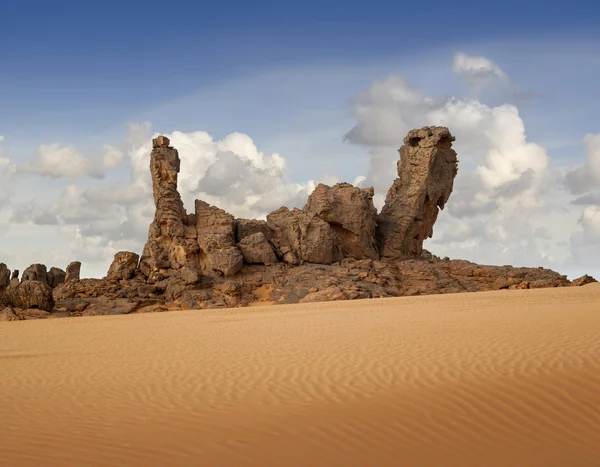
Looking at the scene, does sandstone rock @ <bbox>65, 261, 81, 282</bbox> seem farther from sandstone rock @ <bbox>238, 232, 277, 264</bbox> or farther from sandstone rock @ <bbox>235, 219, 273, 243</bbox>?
sandstone rock @ <bbox>238, 232, 277, 264</bbox>

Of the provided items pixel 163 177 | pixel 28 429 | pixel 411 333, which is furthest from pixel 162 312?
pixel 28 429

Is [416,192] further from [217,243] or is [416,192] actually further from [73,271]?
[73,271]

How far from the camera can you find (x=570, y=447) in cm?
764

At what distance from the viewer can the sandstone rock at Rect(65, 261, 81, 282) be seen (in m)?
35.9

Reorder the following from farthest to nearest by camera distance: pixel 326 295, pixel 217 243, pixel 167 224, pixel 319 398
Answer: pixel 167 224 → pixel 217 243 → pixel 326 295 → pixel 319 398

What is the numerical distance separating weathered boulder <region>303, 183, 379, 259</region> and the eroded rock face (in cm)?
193

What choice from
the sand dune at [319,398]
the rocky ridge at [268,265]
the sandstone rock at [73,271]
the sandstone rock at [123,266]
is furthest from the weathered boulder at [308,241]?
the sand dune at [319,398]

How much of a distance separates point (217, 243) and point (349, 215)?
843 cm

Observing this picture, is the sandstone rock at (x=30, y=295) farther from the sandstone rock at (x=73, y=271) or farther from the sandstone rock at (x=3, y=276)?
the sandstone rock at (x=73, y=271)

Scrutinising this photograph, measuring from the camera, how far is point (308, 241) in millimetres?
36062

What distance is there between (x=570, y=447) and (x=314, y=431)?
3031 mm

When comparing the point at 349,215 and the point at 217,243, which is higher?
the point at 349,215

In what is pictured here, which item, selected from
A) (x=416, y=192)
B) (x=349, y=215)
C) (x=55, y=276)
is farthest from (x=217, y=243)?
(x=416, y=192)

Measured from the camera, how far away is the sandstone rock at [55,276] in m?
36.5
